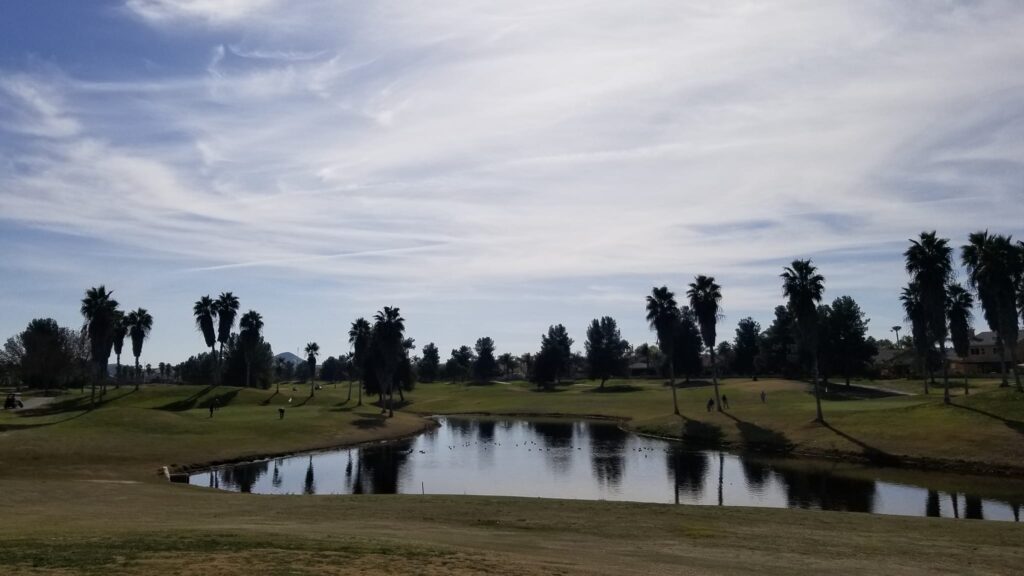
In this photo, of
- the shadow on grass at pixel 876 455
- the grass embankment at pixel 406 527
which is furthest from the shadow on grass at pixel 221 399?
the shadow on grass at pixel 876 455

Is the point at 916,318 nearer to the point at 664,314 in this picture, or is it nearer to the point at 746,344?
the point at 664,314

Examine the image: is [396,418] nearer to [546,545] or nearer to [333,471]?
[333,471]

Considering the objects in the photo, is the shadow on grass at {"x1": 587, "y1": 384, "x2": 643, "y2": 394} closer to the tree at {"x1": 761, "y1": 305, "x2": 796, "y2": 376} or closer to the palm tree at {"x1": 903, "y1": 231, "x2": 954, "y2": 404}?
the tree at {"x1": 761, "y1": 305, "x2": 796, "y2": 376}

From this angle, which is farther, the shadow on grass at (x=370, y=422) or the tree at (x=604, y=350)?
the tree at (x=604, y=350)

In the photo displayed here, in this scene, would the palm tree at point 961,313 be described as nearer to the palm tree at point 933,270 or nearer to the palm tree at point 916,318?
the palm tree at point 916,318

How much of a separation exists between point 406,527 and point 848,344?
376 feet

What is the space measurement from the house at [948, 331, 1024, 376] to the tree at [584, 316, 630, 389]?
7091 centimetres

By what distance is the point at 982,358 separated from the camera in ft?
537

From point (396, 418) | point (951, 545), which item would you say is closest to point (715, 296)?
point (396, 418)

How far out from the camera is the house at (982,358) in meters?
158

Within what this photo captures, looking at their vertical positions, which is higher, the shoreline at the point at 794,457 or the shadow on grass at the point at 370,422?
the shadow on grass at the point at 370,422

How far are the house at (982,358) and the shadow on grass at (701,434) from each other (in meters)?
101

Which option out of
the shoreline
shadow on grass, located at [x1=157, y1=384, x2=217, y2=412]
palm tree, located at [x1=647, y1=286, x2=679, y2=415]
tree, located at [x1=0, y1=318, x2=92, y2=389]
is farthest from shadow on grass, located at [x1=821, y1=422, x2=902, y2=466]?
tree, located at [x1=0, y1=318, x2=92, y2=389]

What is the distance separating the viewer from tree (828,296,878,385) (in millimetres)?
125375
